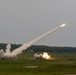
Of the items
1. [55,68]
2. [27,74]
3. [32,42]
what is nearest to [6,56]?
[32,42]

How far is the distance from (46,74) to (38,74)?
4.81 ft

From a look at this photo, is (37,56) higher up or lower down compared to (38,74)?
higher up

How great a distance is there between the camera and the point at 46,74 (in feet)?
217

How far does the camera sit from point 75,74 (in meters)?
66.7

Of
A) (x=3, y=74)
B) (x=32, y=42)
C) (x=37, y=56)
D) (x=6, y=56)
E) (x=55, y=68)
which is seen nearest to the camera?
(x=3, y=74)

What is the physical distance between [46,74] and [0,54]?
66501mm

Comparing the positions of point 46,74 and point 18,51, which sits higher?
point 18,51

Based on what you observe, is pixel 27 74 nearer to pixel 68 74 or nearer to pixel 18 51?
pixel 68 74

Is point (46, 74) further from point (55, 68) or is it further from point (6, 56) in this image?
point (6, 56)

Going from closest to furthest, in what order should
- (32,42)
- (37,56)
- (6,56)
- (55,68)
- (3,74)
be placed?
(3,74) → (55,68) → (32,42) → (6,56) → (37,56)

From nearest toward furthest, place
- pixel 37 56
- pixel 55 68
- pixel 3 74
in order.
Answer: pixel 3 74 → pixel 55 68 → pixel 37 56

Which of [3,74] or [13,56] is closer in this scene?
[3,74]

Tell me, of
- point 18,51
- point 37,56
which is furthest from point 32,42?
point 37,56

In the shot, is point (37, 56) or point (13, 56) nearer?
point (13, 56)
